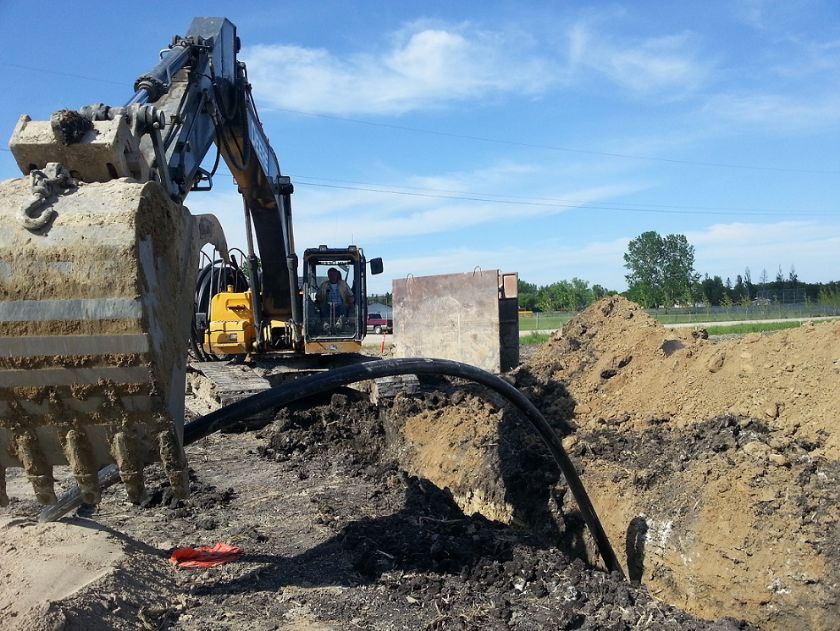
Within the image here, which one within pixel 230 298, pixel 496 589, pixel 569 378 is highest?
pixel 230 298

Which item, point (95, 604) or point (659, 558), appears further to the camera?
point (659, 558)

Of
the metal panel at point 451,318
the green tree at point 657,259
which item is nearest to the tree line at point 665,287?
the green tree at point 657,259

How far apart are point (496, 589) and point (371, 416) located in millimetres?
4723

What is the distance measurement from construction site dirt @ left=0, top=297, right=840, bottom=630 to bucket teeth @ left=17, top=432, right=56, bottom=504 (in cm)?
60

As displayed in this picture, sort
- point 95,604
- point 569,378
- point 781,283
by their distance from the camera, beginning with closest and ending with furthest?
1. point 95,604
2. point 569,378
3. point 781,283

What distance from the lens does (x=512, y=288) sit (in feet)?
47.0

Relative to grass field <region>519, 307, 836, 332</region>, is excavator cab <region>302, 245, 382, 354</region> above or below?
above

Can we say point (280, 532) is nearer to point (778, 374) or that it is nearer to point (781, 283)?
point (778, 374)

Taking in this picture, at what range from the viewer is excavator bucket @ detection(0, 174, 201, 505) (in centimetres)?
334

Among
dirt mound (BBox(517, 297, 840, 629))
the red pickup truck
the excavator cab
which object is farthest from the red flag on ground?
the red pickup truck

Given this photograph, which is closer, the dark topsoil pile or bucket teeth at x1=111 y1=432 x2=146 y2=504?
bucket teeth at x1=111 y1=432 x2=146 y2=504

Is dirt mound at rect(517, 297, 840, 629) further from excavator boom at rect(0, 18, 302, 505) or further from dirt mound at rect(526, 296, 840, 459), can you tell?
excavator boom at rect(0, 18, 302, 505)

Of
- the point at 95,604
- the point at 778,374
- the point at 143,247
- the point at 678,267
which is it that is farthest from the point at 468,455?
the point at 678,267

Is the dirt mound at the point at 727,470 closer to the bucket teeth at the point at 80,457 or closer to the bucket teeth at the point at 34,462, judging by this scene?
the bucket teeth at the point at 80,457
